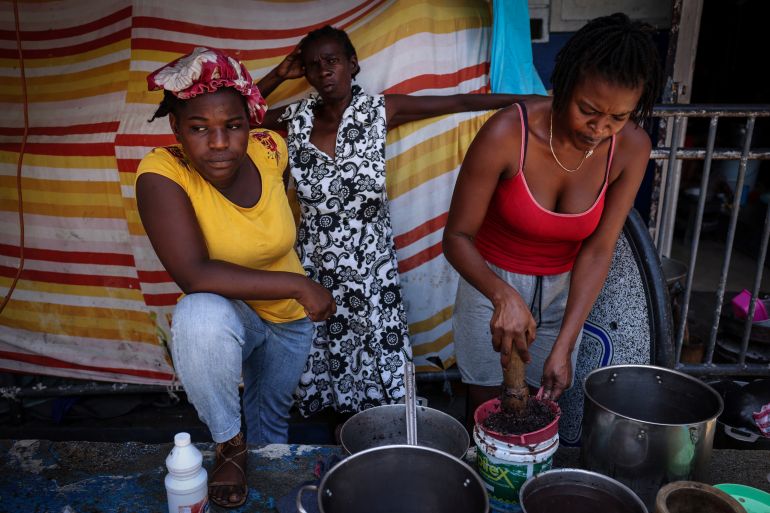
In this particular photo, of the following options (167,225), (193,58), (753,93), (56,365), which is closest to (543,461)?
(167,225)

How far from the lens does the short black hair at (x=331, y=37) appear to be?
2.72 metres

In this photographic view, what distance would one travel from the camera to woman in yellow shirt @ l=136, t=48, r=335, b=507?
6.03ft

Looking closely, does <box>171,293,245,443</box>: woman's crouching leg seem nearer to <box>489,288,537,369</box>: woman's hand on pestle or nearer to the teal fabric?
<box>489,288,537,369</box>: woman's hand on pestle

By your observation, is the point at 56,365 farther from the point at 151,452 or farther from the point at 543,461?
the point at 543,461

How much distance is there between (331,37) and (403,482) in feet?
6.48

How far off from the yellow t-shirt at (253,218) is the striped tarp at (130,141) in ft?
2.94

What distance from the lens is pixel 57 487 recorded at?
197 cm

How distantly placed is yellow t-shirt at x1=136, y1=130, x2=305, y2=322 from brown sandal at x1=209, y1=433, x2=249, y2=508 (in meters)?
0.46

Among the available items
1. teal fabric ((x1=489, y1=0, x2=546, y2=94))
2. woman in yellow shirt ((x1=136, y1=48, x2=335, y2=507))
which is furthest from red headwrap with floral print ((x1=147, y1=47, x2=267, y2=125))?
teal fabric ((x1=489, y1=0, x2=546, y2=94))

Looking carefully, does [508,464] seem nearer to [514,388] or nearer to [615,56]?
[514,388]

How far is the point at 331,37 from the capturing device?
271 centimetres

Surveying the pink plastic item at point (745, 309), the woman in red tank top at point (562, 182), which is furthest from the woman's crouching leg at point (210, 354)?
the pink plastic item at point (745, 309)

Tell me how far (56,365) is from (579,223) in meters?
2.92

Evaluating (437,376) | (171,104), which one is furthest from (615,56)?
(437,376)
